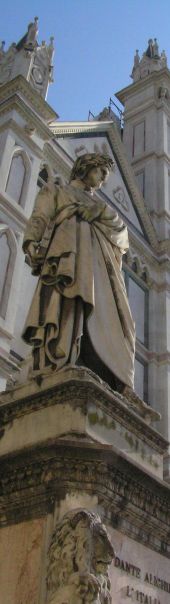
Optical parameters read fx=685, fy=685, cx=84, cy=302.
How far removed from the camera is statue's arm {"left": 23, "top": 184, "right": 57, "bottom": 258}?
4.20 m

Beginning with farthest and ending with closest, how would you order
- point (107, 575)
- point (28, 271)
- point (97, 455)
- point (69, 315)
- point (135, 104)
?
point (135, 104) → point (28, 271) → point (69, 315) → point (97, 455) → point (107, 575)

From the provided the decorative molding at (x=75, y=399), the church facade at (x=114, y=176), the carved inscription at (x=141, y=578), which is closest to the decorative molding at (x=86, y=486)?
the carved inscription at (x=141, y=578)

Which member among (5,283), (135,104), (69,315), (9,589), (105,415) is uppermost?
(135,104)

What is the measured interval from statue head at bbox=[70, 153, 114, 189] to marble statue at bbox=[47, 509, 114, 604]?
2.66m

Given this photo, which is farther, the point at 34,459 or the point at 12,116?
the point at 12,116

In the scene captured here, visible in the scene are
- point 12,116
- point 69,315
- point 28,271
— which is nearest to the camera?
point 69,315

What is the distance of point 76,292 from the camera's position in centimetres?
386

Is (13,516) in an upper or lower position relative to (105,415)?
lower

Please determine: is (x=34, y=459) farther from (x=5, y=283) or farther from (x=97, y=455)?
(x=5, y=283)

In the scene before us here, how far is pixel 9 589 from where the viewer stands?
3.00 metres

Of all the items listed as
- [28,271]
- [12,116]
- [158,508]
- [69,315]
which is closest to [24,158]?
[12,116]

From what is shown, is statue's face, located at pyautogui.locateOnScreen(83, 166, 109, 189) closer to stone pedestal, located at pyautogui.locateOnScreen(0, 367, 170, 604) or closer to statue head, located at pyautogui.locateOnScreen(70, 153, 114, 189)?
statue head, located at pyautogui.locateOnScreen(70, 153, 114, 189)

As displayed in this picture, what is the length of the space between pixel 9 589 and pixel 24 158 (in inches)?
361

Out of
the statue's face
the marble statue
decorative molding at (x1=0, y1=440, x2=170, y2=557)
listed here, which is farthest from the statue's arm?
the marble statue
